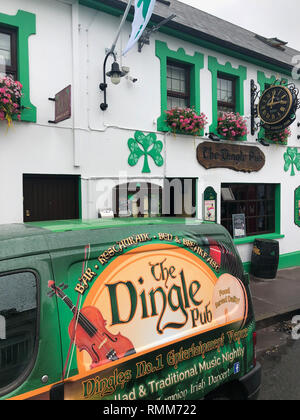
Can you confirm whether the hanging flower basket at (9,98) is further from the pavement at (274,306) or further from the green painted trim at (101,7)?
the pavement at (274,306)

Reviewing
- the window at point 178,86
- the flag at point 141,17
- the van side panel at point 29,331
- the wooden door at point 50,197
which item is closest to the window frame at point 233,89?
the window at point 178,86

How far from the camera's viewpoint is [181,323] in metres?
2.35

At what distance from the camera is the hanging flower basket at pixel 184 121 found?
7.29 m

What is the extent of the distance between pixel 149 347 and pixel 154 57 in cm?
664

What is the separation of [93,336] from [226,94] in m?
8.29

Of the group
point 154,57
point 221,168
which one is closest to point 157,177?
point 221,168

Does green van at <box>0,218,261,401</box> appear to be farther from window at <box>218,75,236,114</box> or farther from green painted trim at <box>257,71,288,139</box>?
green painted trim at <box>257,71,288,139</box>

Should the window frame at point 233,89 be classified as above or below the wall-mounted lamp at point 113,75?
above

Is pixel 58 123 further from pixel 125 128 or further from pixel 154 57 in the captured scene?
pixel 154 57

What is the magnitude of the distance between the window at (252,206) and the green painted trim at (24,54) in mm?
5270

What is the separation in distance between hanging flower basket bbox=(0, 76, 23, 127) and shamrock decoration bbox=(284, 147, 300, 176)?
7895mm

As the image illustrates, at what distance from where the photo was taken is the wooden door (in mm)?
5895

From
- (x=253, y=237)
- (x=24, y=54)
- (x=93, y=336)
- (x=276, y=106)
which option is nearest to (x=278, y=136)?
(x=276, y=106)

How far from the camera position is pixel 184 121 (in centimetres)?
729
